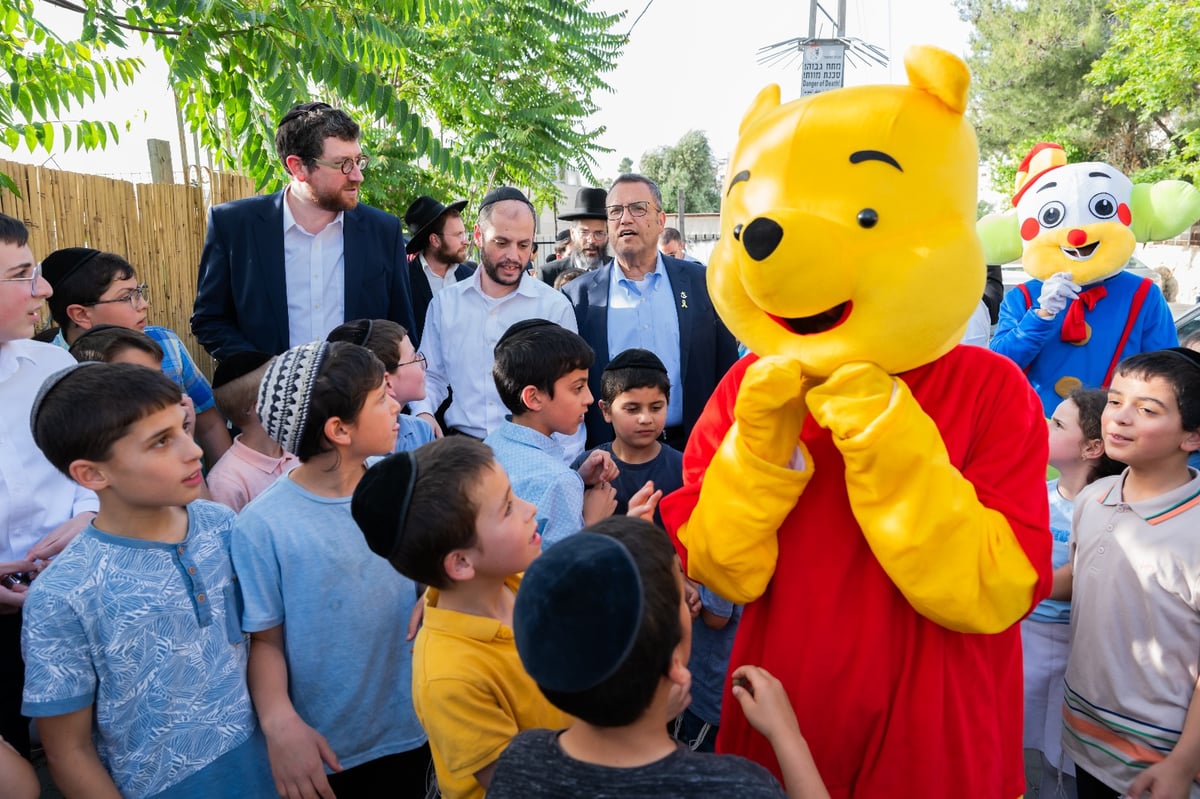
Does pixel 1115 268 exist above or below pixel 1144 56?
below

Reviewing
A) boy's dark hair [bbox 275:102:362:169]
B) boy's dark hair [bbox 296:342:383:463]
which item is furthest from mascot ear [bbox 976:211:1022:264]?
boy's dark hair [bbox 296:342:383:463]

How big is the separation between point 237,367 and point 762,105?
2460 millimetres

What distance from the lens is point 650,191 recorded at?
4.43m

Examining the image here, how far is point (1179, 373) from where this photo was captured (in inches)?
98.3

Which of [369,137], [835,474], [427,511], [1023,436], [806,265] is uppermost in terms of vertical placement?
[369,137]

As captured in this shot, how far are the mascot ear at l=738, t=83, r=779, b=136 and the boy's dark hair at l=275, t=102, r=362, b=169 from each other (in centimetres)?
247

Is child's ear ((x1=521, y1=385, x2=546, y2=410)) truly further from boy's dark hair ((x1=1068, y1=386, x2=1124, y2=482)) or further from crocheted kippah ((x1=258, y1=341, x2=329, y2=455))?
boy's dark hair ((x1=1068, y1=386, x2=1124, y2=482))

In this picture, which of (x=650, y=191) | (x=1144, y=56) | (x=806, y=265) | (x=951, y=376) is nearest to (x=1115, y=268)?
(x=650, y=191)

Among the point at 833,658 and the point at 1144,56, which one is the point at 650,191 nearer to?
the point at 833,658

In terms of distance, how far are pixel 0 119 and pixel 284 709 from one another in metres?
2.99

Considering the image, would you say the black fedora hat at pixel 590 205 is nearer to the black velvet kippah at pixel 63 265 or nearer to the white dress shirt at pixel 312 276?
the white dress shirt at pixel 312 276

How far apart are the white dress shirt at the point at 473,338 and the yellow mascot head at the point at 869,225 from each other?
A: 2417mm

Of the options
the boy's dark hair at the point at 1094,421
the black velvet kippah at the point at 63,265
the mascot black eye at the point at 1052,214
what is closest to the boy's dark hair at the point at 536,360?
the boy's dark hair at the point at 1094,421

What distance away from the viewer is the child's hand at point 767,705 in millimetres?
1581
